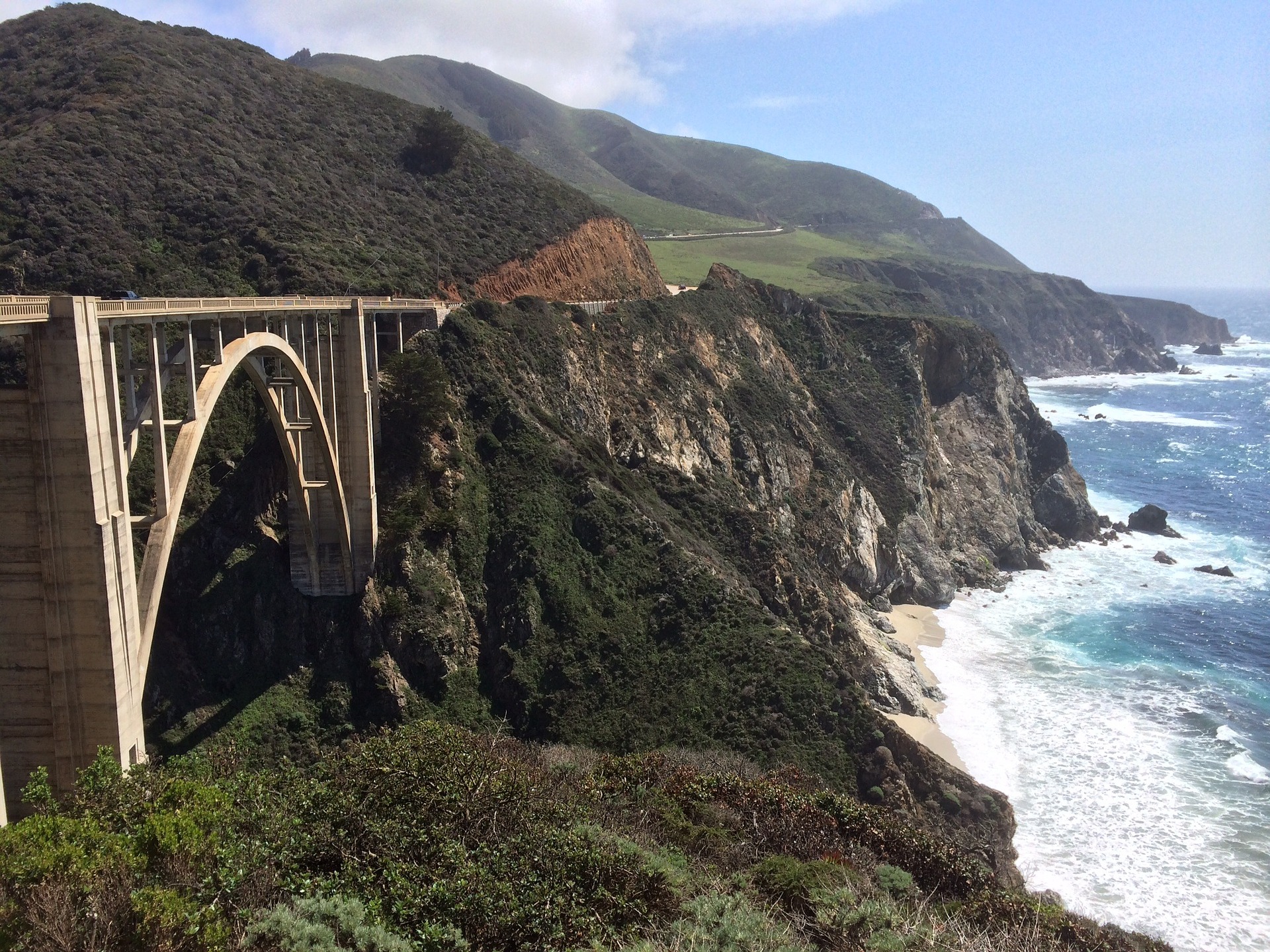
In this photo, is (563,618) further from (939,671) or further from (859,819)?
(939,671)

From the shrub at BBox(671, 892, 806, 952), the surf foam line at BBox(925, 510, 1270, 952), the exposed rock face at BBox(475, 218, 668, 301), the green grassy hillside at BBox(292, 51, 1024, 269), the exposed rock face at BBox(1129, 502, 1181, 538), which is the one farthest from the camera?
the green grassy hillside at BBox(292, 51, 1024, 269)

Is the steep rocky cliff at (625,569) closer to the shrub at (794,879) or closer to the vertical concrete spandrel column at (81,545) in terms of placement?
the shrub at (794,879)

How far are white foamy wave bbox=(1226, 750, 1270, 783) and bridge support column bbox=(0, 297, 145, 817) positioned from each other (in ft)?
121

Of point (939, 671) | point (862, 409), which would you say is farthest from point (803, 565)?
point (862, 409)

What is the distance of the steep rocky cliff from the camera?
97.5 ft

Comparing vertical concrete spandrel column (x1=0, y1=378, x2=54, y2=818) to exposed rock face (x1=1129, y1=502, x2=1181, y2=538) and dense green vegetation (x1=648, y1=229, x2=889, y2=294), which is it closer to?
dense green vegetation (x1=648, y1=229, x2=889, y2=294)

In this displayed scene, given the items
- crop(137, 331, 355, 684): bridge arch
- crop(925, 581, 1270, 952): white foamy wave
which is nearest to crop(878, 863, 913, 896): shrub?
crop(925, 581, 1270, 952): white foamy wave

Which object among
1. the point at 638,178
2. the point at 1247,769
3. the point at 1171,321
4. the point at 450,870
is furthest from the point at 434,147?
the point at 1171,321

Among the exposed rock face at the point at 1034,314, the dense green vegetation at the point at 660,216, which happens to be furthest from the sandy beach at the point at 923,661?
the dense green vegetation at the point at 660,216

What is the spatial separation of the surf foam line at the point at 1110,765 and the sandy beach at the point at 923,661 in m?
0.50

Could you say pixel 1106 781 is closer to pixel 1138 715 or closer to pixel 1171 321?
pixel 1138 715

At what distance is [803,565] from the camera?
1777 inches

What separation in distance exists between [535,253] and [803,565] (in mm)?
24666

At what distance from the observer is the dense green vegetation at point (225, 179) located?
39.4m
